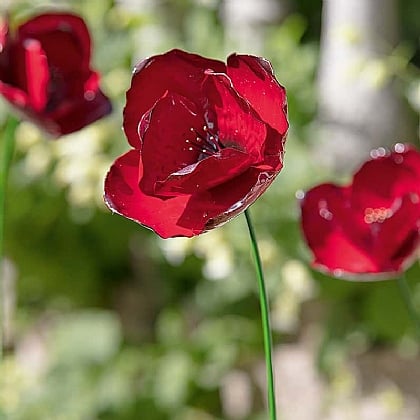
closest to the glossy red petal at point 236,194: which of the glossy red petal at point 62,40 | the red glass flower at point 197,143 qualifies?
the red glass flower at point 197,143

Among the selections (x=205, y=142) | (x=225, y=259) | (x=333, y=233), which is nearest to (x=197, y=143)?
(x=205, y=142)

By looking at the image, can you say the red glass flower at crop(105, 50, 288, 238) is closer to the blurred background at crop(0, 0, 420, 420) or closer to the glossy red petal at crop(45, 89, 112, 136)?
the glossy red petal at crop(45, 89, 112, 136)

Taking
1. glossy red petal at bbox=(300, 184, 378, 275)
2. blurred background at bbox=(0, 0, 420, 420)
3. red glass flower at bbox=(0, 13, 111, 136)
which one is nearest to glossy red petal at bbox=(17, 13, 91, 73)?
red glass flower at bbox=(0, 13, 111, 136)

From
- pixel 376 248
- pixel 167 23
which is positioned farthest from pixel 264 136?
pixel 167 23

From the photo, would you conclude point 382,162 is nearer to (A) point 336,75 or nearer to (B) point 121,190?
(B) point 121,190

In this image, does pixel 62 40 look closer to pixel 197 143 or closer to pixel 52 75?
pixel 52 75

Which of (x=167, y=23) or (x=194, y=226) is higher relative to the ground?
(x=194, y=226)

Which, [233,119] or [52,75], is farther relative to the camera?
[52,75]
